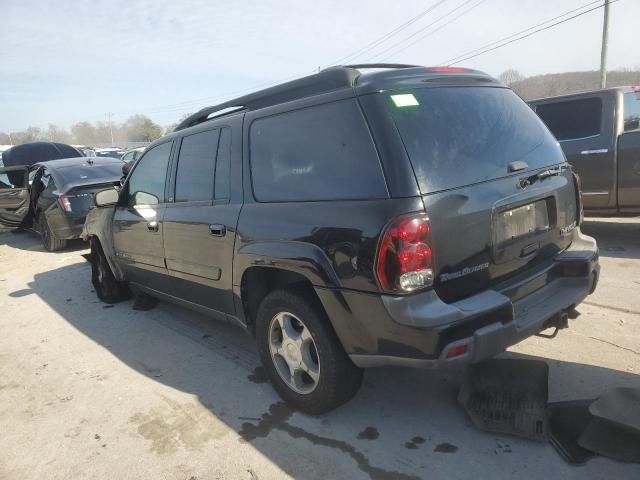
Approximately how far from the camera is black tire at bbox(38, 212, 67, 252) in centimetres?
892

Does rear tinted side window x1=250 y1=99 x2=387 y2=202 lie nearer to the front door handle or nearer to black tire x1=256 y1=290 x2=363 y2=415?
the front door handle

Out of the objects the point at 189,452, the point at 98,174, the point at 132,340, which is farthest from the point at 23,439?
the point at 98,174

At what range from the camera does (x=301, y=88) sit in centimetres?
295

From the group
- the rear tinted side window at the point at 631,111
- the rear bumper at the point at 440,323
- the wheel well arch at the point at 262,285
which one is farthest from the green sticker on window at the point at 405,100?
the rear tinted side window at the point at 631,111

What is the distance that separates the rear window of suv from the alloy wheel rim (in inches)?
45.6

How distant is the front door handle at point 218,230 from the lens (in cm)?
328

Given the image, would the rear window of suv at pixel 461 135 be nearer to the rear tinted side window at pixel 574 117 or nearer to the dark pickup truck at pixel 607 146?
the dark pickup truck at pixel 607 146

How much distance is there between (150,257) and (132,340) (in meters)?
0.81

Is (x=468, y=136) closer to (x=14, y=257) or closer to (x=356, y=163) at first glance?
(x=356, y=163)

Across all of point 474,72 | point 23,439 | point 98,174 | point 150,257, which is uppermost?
point 474,72

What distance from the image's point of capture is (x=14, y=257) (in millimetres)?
9180

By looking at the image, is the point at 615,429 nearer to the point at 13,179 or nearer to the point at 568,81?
the point at 13,179

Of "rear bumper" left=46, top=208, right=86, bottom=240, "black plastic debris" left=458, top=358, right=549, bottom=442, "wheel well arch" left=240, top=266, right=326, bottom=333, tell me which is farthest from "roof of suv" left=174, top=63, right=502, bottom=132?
"rear bumper" left=46, top=208, right=86, bottom=240

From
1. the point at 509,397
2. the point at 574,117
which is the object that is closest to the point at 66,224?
the point at 509,397
